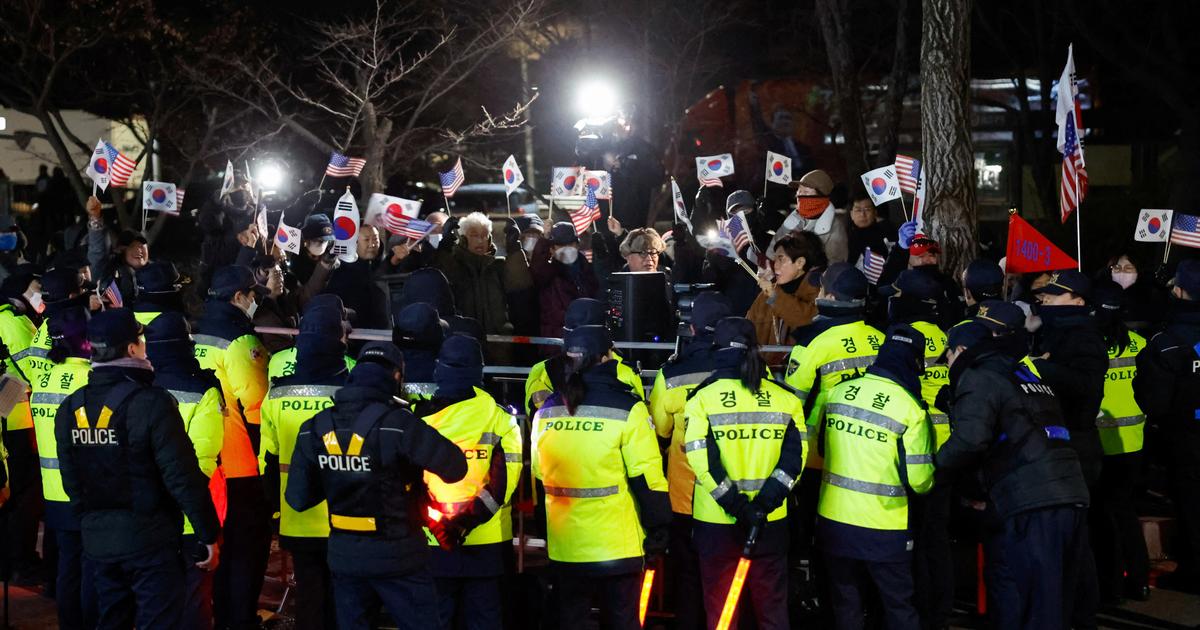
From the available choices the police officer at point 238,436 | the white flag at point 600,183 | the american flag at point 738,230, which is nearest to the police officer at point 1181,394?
the american flag at point 738,230

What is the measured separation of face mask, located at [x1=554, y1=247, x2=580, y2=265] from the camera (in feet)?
37.7

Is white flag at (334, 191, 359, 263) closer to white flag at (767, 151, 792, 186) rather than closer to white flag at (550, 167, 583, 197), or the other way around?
white flag at (550, 167, 583, 197)

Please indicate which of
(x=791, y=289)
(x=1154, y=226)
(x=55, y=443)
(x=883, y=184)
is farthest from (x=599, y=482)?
(x=1154, y=226)

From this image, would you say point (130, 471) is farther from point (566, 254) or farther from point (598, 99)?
point (598, 99)

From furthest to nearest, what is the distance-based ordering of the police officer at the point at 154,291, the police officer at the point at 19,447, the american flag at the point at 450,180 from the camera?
the american flag at the point at 450,180 < the police officer at the point at 19,447 < the police officer at the point at 154,291

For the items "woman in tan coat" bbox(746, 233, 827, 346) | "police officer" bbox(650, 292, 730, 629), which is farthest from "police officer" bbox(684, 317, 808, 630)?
"woman in tan coat" bbox(746, 233, 827, 346)

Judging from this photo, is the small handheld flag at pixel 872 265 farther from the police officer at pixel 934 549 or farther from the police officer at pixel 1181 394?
the police officer at pixel 934 549

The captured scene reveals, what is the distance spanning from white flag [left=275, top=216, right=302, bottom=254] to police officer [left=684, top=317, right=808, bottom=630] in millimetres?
7393

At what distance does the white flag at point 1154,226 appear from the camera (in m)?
12.9

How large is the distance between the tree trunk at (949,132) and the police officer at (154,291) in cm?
656

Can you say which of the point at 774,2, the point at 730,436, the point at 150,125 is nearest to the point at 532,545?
the point at 730,436

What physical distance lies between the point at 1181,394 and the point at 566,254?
5.27m

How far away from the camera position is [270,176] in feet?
67.6

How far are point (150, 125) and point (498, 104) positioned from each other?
23.2 ft
